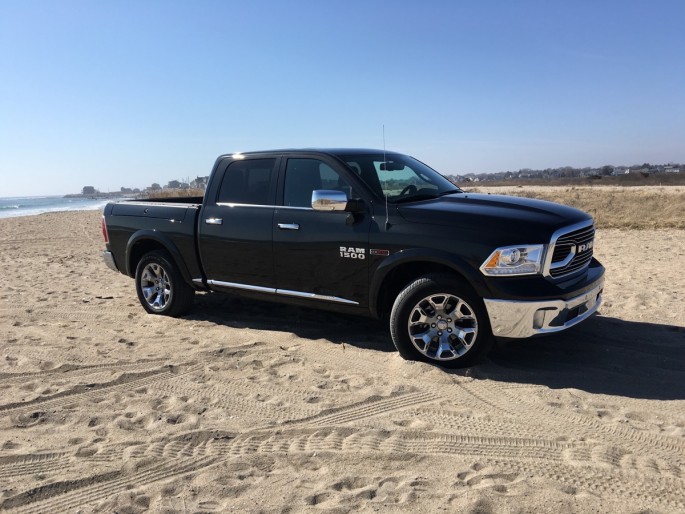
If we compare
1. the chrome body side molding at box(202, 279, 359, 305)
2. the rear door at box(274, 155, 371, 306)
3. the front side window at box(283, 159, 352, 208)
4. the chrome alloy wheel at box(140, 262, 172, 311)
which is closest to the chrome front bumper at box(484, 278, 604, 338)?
the rear door at box(274, 155, 371, 306)

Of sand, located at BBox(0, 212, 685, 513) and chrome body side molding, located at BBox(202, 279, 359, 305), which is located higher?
chrome body side molding, located at BBox(202, 279, 359, 305)

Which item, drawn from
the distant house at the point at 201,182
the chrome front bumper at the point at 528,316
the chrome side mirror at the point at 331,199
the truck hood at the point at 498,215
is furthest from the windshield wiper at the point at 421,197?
the distant house at the point at 201,182

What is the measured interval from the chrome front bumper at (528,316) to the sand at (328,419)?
45cm

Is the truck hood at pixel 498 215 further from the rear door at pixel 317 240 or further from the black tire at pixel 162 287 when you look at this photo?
the black tire at pixel 162 287

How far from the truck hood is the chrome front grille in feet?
0.25

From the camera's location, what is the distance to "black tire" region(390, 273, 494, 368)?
4.32m

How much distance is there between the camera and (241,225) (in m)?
5.64

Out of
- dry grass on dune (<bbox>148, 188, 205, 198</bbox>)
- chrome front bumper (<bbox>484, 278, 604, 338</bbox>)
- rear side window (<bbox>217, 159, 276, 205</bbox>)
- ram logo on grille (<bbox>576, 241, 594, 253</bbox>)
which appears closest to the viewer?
chrome front bumper (<bbox>484, 278, 604, 338</bbox>)

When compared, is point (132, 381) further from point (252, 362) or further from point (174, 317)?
point (174, 317)

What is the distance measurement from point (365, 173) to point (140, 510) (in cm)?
344

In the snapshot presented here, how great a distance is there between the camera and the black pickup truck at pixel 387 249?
418 cm

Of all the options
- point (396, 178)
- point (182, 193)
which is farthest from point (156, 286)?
point (182, 193)

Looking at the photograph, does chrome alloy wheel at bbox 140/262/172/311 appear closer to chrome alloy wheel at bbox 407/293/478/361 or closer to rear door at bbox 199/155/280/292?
rear door at bbox 199/155/280/292

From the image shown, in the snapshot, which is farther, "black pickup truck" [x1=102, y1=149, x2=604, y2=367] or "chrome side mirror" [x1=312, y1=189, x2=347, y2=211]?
"chrome side mirror" [x1=312, y1=189, x2=347, y2=211]
